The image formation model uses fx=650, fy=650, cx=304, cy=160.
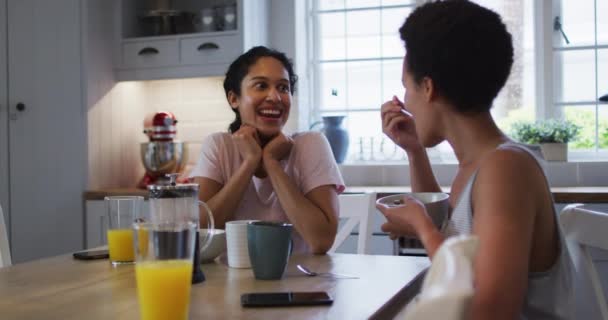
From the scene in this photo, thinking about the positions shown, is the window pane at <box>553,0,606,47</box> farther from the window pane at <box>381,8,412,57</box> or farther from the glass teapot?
the glass teapot

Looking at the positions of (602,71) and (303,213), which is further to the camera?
(602,71)

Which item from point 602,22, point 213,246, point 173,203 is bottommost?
point 213,246

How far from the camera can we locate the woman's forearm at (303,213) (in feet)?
5.42

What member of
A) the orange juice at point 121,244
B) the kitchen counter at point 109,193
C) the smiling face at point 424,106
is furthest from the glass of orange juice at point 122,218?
the kitchen counter at point 109,193

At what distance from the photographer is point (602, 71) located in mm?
3320

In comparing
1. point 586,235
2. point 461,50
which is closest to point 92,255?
point 461,50

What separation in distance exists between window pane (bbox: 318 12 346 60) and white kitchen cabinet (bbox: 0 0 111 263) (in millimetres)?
1242

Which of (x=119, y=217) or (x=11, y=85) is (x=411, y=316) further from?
(x=11, y=85)

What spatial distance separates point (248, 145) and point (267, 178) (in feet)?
0.48

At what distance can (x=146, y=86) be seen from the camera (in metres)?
3.72

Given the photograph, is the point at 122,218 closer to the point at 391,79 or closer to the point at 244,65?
the point at 244,65

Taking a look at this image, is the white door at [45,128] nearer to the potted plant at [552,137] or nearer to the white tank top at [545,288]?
the potted plant at [552,137]

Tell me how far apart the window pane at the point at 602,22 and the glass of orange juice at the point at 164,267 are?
9.90ft

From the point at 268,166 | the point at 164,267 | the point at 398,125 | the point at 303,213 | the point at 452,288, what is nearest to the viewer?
the point at 452,288
